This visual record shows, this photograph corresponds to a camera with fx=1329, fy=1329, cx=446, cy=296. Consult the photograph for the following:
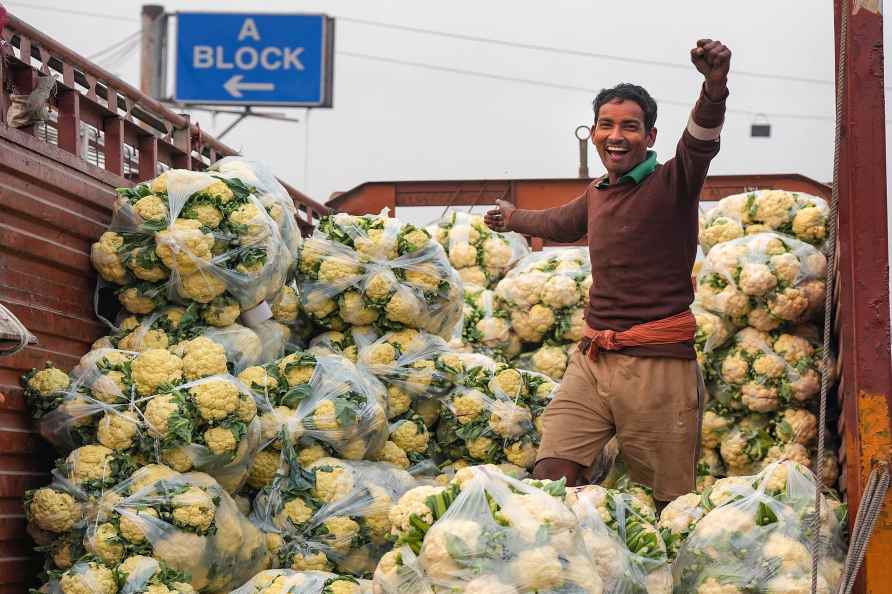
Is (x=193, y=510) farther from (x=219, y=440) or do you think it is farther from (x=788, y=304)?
(x=788, y=304)

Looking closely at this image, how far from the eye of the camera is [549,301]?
7.47 meters

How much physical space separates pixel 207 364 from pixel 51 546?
92 centimetres

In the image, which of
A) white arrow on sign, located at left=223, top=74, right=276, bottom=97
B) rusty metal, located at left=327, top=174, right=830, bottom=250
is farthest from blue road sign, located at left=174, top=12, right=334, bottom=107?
rusty metal, located at left=327, top=174, right=830, bottom=250

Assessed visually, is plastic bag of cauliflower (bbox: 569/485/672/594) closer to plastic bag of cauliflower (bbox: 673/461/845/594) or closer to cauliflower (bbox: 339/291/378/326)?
plastic bag of cauliflower (bbox: 673/461/845/594)

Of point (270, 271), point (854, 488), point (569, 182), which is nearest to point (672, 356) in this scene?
point (854, 488)

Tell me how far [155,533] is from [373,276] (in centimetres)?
185


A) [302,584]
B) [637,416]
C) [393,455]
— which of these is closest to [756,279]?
[637,416]

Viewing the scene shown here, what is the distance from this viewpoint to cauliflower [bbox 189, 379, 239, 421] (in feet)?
17.1

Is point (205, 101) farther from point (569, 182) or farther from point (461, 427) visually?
point (461, 427)

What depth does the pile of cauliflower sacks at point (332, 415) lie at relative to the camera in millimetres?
3928

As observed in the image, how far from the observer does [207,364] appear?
540 centimetres

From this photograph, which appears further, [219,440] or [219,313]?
[219,313]

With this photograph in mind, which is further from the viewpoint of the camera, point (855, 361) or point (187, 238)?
point (187, 238)

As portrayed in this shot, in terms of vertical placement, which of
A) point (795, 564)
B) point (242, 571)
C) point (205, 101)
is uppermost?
point (205, 101)
